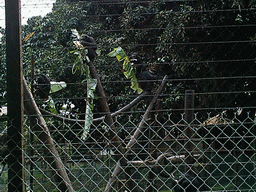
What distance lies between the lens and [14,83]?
1.88 m

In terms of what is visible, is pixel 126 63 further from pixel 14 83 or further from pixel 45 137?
pixel 14 83

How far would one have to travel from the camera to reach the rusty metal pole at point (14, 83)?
6.08 feet

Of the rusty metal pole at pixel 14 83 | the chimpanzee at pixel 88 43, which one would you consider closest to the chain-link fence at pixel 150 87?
the chimpanzee at pixel 88 43

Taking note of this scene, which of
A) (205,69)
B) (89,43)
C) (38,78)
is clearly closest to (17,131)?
(38,78)

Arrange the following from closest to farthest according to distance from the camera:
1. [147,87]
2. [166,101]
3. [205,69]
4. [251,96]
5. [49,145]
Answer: [49,145] < [147,87] < [251,96] < [205,69] < [166,101]

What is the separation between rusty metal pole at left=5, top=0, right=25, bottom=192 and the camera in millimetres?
1854

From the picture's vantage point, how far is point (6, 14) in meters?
1.88

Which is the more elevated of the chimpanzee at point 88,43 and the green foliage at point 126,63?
the chimpanzee at point 88,43

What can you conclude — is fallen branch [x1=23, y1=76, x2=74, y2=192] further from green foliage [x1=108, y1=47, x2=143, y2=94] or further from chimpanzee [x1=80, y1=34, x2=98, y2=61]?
green foliage [x1=108, y1=47, x2=143, y2=94]

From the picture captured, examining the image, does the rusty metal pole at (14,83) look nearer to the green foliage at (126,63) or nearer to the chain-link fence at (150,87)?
the chain-link fence at (150,87)

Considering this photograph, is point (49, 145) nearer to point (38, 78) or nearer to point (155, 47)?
point (38, 78)

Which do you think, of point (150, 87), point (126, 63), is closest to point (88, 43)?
point (126, 63)

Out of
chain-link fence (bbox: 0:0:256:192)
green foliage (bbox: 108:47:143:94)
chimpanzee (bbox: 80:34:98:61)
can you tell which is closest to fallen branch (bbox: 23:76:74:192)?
chain-link fence (bbox: 0:0:256:192)

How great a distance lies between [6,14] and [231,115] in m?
3.63
